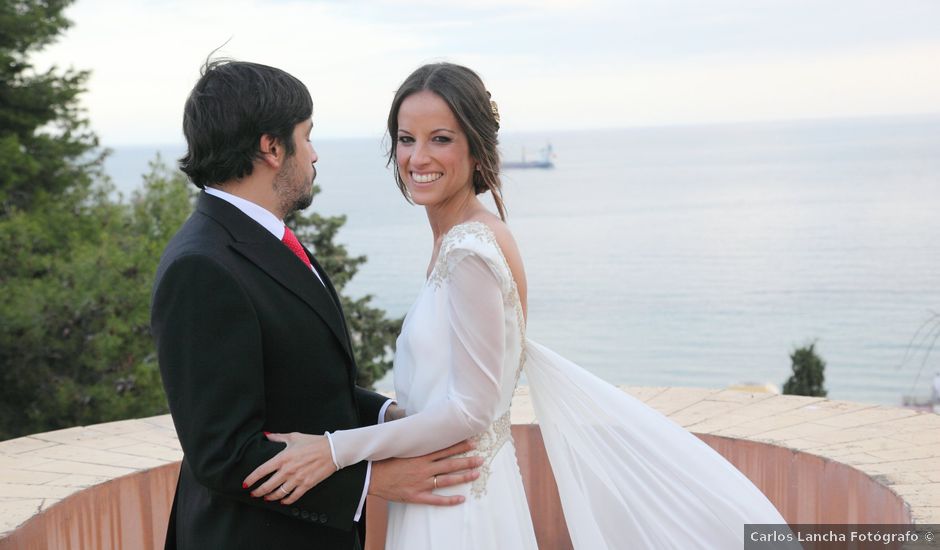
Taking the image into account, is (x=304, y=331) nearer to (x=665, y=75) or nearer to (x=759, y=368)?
(x=759, y=368)

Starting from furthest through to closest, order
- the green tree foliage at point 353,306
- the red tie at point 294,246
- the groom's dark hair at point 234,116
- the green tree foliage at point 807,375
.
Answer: the green tree foliage at point 353,306 → the green tree foliage at point 807,375 → the red tie at point 294,246 → the groom's dark hair at point 234,116

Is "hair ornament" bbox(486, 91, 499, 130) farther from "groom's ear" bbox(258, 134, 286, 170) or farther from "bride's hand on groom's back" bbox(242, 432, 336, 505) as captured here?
"bride's hand on groom's back" bbox(242, 432, 336, 505)

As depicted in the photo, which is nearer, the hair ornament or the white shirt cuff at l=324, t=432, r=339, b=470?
the white shirt cuff at l=324, t=432, r=339, b=470

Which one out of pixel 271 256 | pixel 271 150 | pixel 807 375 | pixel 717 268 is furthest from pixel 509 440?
pixel 717 268

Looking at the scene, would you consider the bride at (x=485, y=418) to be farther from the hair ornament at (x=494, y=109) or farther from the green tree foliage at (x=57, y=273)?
the green tree foliage at (x=57, y=273)

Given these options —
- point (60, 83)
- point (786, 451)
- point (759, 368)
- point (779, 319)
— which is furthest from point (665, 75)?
point (786, 451)

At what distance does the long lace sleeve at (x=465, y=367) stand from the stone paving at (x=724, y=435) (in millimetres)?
1506

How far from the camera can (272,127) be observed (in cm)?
231

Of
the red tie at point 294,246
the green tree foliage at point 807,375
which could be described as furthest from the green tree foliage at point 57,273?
the red tie at point 294,246

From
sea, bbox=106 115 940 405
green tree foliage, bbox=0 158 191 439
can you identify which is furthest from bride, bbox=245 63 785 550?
green tree foliage, bbox=0 158 191 439

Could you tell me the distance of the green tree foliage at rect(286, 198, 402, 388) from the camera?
13.3m

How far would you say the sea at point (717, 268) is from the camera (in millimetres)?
32219

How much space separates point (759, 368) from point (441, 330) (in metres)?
30.7

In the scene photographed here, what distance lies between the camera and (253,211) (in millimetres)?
2371
